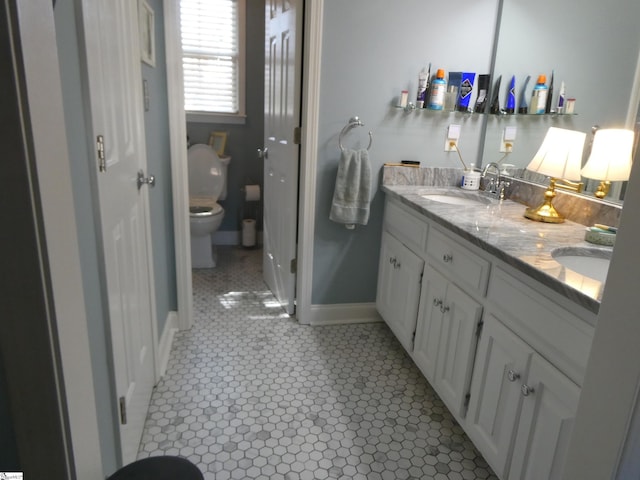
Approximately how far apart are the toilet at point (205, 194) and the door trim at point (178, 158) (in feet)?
2.88

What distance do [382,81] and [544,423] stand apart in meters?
1.78

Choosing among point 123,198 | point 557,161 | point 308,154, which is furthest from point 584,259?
point 123,198

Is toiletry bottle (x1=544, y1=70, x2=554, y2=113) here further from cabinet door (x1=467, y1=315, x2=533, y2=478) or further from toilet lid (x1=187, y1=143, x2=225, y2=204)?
toilet lid (x1=187, y1=143, x2=225, y2=204)

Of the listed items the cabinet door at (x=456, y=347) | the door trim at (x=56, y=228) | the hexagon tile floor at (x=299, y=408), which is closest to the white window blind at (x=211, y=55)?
the hexagon tile floor at (x=299, y=408)

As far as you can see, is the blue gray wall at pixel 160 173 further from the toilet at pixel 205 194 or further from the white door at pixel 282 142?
the toilet at pixel 205 194

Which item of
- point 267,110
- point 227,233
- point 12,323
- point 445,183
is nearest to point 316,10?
point 267,110

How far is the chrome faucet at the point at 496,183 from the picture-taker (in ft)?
7.45

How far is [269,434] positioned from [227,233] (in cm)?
250

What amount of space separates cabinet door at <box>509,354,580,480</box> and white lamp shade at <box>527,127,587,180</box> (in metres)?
0.81

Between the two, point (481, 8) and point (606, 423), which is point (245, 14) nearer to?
point (481, 8)

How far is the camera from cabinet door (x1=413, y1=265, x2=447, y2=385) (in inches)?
73.5

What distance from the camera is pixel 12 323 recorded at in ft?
2.18

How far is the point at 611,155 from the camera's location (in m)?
1.61

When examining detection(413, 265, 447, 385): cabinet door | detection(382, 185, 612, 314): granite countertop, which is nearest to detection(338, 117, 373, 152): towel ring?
detection(382, 185, 612, 314): granite countertop
